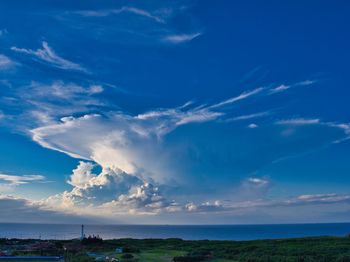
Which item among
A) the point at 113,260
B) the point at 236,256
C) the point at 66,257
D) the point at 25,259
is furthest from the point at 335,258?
the point at 25,259

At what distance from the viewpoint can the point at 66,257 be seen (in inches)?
1470

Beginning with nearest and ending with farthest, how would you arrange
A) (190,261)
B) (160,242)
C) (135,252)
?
(190,261) < (135,252) < (160,242)

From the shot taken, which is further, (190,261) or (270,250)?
(270,250)

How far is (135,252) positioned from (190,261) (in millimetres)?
8717

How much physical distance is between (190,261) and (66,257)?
35.3 feet

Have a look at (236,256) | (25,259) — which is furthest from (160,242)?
(25,259)

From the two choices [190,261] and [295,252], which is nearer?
[190,261]

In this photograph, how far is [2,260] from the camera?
3481 centimetres

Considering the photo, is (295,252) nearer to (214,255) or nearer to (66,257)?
(214,255)

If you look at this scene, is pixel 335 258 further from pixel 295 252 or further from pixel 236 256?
pixel 236 256

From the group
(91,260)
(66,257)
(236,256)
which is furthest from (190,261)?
(66,257)

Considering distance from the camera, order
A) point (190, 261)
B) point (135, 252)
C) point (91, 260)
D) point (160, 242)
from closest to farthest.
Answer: point (91, 260) → point (190, 261) → point (135, 252) → point (160, 242)

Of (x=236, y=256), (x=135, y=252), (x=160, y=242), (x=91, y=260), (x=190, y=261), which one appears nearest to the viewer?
(x=91, y=260)

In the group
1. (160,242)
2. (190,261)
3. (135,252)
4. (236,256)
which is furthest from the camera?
(160,242)
